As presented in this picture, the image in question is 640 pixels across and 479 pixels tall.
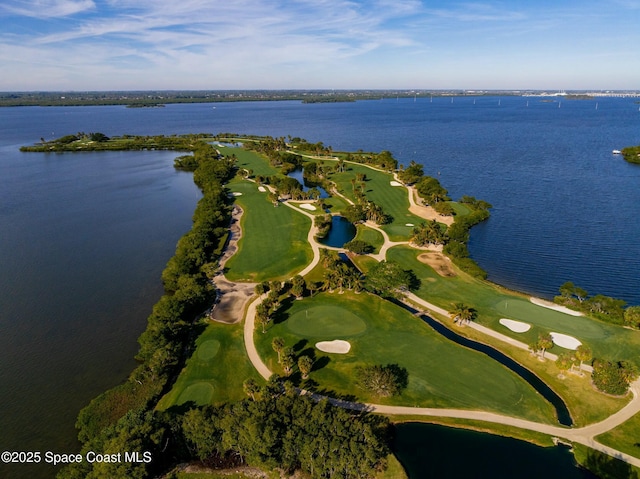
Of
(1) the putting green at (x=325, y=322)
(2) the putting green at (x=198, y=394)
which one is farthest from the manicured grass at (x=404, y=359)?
(2) the putting green at (x=198, y=394)

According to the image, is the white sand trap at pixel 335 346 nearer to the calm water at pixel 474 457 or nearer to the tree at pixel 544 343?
the calm water at pixel 474 457

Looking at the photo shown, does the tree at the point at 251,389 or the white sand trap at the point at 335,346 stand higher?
the tree at the point at 251,389

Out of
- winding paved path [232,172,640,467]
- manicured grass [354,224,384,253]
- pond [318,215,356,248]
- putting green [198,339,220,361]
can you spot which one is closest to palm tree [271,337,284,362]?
winding paved path [232,172,640,467]

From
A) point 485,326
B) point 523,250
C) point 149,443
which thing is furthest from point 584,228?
point 149,443

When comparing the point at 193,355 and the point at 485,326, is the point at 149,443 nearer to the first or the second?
the point at 193,355

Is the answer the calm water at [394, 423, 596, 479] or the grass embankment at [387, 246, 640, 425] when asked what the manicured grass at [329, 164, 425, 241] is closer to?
the grass embankment at [387, 246, 640, 425]

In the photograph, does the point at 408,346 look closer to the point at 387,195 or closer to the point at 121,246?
the point at 121,246
